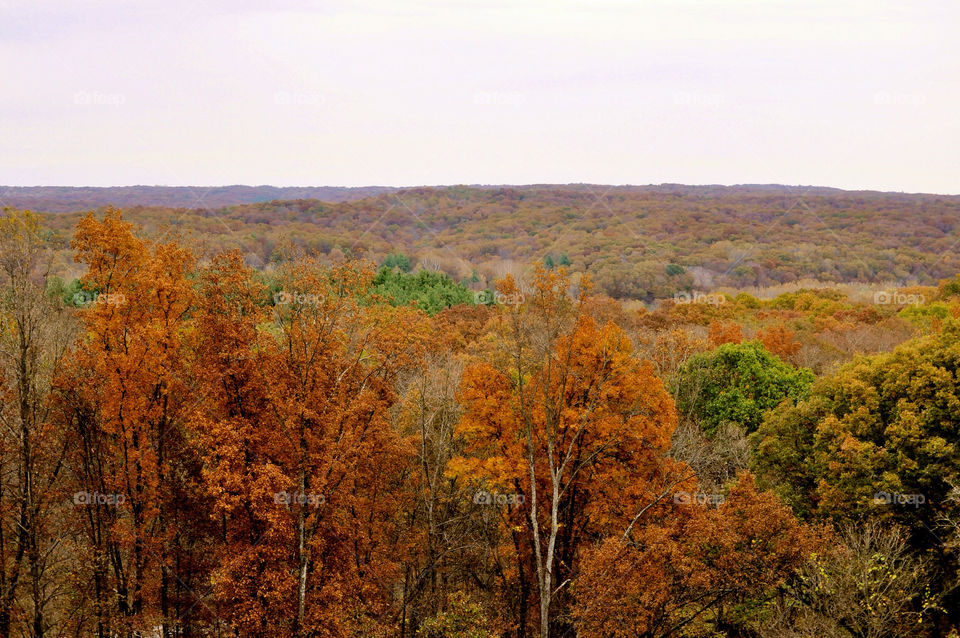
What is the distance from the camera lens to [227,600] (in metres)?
18.8

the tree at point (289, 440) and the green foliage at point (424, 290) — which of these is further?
the green foliage at point (424, 290)

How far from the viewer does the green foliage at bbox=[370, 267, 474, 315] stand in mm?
75875

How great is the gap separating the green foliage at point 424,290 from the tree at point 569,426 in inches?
1840

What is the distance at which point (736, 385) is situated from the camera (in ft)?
123

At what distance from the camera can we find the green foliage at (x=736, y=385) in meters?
36.8

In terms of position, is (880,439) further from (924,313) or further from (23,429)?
(924,313)

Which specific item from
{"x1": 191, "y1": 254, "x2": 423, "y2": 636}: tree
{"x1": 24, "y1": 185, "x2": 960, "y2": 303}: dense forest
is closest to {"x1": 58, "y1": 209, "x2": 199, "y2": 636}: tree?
{"x1": 191, "y1": 254, "x2": 423, "y2": 636}: tree

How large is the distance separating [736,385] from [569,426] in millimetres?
17765

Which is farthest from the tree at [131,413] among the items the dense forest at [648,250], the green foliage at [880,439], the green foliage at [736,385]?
the dense forest at [648,250]

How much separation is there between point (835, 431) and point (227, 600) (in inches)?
790

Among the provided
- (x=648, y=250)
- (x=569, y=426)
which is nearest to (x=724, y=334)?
(x=569, y=426)

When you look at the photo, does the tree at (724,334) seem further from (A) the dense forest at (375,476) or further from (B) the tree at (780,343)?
(A) the dense forest at (375,476)

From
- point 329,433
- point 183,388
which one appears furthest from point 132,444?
point 329,433

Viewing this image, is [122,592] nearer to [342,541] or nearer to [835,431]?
[342,541]
